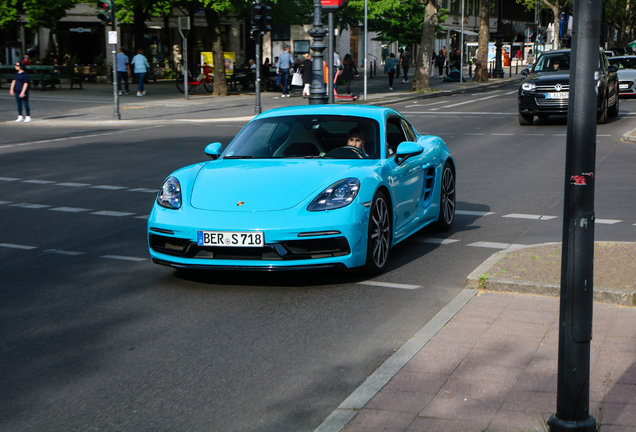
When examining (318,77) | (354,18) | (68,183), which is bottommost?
(68,183)

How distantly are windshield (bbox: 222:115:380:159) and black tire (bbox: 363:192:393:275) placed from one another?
0.63 meters

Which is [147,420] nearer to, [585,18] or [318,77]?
[585,18]

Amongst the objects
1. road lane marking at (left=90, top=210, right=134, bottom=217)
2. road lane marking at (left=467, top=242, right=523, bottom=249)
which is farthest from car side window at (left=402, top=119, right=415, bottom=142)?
road lane marking at (left=90, top=210, right=134, bottom=217)

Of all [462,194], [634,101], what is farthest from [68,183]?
[634,101]

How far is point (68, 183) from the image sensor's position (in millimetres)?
12703

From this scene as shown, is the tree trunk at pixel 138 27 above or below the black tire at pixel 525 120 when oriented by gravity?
above

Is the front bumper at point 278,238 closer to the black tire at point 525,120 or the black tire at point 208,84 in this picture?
the black tire at point 525,120

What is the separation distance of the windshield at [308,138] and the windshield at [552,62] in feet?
54.5

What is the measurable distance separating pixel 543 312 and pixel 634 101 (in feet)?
93.9

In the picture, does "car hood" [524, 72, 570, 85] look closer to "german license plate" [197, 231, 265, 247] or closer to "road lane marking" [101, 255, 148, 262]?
"road lane marking" [101, 255, 148, 262]

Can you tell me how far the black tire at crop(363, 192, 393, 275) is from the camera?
6551 mm

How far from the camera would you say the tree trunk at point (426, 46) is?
38.4 metres

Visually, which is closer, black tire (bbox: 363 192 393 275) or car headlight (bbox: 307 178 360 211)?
car headlight (bbox: 307 178 360 211)

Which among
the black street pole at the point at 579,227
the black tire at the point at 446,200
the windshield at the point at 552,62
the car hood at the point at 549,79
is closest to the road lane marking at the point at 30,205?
the black tire at the point at 446,200
